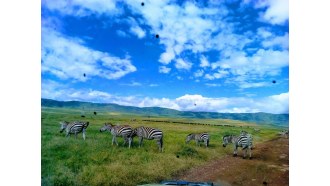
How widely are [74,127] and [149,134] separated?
6.56 feet

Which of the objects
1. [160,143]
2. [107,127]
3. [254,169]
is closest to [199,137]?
[160,143]

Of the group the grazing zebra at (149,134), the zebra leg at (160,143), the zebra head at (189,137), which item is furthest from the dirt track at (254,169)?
the grazing zebra at (149,134)

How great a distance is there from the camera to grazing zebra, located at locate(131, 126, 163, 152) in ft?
42.3

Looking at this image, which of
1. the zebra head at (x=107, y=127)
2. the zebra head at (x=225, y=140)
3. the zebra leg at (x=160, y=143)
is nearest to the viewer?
the zebra head at (x=225, y=140)

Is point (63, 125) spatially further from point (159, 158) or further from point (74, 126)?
point (159, 158)

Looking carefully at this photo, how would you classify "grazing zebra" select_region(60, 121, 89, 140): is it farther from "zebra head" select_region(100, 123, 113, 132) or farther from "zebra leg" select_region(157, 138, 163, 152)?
"zebra leg" select_region(157, 138, 163, 152)

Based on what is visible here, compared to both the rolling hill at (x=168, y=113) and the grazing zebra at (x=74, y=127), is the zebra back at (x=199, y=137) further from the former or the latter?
the grazing zebra at (x=74, y=127)

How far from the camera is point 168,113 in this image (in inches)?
514

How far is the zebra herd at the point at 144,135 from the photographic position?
12.5 m

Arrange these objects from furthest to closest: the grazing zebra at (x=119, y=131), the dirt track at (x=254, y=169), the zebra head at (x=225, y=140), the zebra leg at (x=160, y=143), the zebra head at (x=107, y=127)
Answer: the zebra head at (x=107, y=127) < the grazing zebra at (x=119, y=131) < the zebra leg at (x=160, y=143) < the zebra head at (x=225, y=140) < the dirt track at (x=254, y=169)

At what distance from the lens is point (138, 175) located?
1245 cm

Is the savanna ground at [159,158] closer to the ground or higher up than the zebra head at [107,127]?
closer to the ground

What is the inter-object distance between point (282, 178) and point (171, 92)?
10.9 ft
